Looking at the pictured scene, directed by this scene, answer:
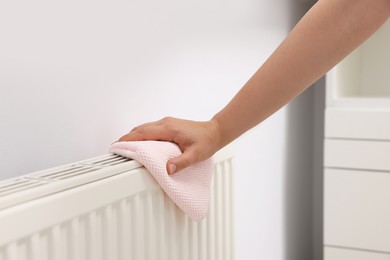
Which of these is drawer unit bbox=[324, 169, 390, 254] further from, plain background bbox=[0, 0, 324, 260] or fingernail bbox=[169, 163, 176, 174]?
fingernail bbox=[169, 163, 176, 174]

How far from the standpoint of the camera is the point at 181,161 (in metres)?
0.82

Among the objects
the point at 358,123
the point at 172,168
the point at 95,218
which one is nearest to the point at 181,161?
the point at 172,168

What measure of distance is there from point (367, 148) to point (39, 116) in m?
1.00

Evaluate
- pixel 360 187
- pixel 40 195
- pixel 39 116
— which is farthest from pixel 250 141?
pixel 40 195

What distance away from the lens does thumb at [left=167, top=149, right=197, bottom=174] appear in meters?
0.80

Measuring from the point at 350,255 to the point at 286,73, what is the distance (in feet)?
2.92

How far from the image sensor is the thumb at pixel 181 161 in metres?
0.80

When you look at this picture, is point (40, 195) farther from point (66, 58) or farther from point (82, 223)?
point (66, 58)

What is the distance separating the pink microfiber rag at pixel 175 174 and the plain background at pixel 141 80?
0.10 meters

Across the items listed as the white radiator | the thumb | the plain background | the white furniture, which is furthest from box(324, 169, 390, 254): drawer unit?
the thumb

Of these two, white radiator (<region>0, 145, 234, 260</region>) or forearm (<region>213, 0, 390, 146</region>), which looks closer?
white radiator (<region>0, 145, 234, 260</region>)

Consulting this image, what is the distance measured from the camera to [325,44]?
0.84 m

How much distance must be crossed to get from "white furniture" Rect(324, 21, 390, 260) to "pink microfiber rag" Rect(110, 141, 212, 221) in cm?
76

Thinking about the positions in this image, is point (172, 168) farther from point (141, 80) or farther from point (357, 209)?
point (357, 209)
